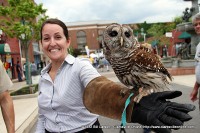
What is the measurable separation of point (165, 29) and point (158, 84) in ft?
224

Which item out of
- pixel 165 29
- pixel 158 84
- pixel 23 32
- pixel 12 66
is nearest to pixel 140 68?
pixel 158 84

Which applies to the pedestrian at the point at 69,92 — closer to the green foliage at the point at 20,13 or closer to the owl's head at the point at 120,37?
the owl's head at the point at 120,37

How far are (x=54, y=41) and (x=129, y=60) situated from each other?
643 mm

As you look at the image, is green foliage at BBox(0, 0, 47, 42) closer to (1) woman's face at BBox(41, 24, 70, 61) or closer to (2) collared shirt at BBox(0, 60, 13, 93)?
(2) collared shirt at BBox(0, 60, 13, 93)

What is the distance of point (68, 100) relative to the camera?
2.15 meters

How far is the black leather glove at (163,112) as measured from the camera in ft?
4.29

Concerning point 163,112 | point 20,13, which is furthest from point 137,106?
point 20,13

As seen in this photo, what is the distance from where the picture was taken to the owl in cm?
223

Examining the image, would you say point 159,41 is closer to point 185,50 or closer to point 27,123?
point 185,50

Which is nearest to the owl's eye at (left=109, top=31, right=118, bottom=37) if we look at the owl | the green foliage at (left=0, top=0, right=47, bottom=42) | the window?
the owl

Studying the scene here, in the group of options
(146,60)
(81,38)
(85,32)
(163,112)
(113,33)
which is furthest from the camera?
(81,38)

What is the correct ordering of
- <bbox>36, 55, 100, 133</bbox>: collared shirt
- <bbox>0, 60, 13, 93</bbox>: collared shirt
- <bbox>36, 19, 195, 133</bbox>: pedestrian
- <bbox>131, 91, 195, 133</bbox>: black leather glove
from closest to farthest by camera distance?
<bbox>131, 91, 195, 133</bbox>: black leather glove, <bbox>36, 19, 195, 133</bbox>: pedestrian, <bbox>36, 55, 100, 133</bbox>: collared shirt, <bbox>0, 60, 13, 93</bbox>: collared shirt

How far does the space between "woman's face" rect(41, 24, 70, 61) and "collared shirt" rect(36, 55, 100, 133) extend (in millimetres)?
81

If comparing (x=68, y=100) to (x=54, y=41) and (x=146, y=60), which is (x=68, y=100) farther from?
(x=146, y=60)
